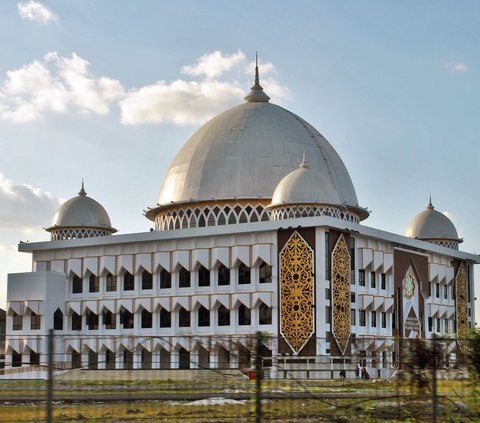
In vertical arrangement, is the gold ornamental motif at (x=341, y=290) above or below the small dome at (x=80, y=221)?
below

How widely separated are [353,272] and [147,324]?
11705 mm

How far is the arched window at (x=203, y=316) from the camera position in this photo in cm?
5078

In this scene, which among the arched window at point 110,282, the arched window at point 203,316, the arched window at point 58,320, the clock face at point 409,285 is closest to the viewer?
the arched window at point 203,316

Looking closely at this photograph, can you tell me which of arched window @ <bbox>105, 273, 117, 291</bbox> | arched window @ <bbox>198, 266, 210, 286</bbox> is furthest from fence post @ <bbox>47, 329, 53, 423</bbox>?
arched window @ <bbox>105, 273, 117, 291</bbox>

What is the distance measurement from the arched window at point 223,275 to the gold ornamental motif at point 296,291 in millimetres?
3470

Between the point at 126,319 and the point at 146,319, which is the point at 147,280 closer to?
the point at 146,319

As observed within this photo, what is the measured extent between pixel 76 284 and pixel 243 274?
444 inches

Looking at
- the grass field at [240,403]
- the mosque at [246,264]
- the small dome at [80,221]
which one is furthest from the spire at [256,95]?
the grass field at [240,403]

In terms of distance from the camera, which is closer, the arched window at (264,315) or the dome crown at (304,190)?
the arched window at (264,315)

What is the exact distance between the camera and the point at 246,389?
44.8 ft

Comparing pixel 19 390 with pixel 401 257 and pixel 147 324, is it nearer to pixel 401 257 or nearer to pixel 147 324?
pixel 147 324

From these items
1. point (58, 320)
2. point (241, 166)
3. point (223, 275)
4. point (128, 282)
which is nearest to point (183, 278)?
point (223, 275)

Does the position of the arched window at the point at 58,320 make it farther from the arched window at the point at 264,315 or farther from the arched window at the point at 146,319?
the arched window at the point at 264,315

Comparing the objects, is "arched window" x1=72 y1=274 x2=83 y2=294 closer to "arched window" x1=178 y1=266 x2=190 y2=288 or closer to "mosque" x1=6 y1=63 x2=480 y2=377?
"mosque" x1=6 y1=63 x2=480 y2=377
